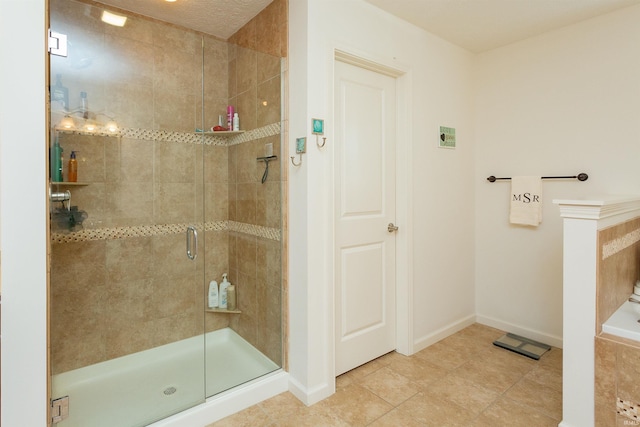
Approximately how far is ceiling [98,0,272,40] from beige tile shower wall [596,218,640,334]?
2.46m

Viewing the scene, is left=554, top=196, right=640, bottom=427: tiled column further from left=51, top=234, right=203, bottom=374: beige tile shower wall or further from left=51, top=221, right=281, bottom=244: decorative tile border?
left=51, top=234, right=203, bottom=374: beige tile shower wall

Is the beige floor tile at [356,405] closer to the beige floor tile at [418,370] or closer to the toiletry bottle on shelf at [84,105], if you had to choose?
the beige floor tile at [418,370]

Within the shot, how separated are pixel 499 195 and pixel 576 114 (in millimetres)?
840

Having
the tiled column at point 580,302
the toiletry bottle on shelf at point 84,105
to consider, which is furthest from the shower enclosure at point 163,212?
the tiled column at point 580,302

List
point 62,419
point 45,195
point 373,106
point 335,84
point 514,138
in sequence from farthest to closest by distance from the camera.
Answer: point 514,138, point 373,106, point 335,84, point 62,419, point 45,195

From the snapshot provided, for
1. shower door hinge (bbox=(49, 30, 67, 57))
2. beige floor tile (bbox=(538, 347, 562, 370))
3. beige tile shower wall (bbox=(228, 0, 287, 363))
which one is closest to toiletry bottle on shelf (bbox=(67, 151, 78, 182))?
shower door hinge (bbox=(49, 30, 67, 57))

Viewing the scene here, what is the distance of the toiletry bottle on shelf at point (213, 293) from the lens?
105 inches

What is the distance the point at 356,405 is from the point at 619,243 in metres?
1.77

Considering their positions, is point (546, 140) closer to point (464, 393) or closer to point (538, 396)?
point (538, 396)

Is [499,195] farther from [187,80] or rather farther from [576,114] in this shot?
[187,80]

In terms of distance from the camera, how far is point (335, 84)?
222cm

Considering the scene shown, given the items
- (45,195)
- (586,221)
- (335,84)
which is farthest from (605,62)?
(45,195)

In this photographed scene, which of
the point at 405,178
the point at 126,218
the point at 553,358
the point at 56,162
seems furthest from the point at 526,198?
the point at 56,162

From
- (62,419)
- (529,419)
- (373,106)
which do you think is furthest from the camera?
(373,106)
